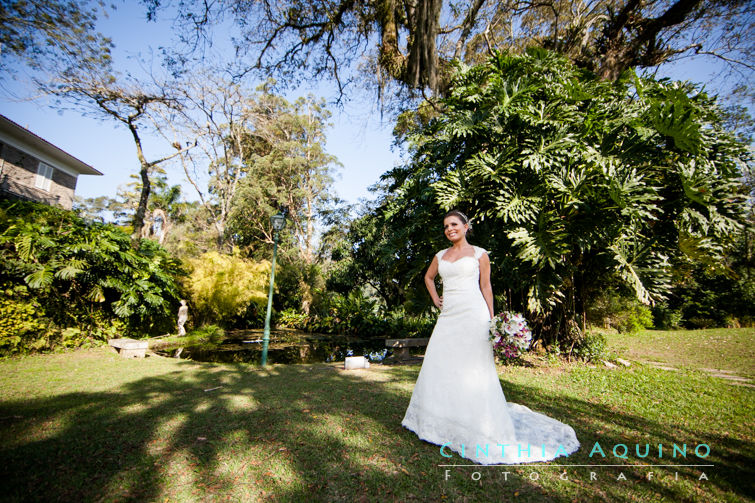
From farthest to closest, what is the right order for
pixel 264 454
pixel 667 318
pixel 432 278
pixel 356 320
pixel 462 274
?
1. pixel 667 318
2. pixel 356 320
3. pixel 432 278
4. pixel 462 274
5. pixel 264 454

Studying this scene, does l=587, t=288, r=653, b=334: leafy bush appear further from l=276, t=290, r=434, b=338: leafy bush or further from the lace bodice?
the lace bodice

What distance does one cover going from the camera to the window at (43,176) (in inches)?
556

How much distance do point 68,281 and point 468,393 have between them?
29.2ft

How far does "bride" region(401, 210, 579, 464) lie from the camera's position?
8.99 feet

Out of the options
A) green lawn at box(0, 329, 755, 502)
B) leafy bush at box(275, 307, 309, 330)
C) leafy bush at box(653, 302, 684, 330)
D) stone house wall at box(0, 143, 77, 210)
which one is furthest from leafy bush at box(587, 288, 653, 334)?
stone house wall at box(0, 143, 77, 210)

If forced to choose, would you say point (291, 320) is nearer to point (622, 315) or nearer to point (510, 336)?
point (510, 336)

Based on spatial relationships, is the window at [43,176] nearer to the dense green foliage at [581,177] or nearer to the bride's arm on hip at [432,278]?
the dense green foliage at [581,177]

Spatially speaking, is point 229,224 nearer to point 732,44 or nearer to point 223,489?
point 223,489

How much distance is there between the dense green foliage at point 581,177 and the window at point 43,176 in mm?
18037

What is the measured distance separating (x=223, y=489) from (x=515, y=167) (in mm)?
6110

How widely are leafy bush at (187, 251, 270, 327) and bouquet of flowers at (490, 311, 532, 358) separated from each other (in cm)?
1111

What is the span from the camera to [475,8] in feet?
24.0

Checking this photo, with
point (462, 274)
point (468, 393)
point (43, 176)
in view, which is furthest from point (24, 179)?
point (468, 393)

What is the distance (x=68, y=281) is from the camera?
702cm
